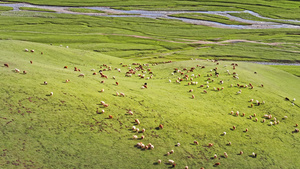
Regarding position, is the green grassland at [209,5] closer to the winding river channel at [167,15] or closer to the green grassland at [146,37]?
the winding river channel at [167,15]

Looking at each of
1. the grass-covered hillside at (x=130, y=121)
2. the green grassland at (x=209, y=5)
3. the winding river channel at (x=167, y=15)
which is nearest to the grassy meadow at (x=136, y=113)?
the grass-covered hillside at (x=130, y=121)

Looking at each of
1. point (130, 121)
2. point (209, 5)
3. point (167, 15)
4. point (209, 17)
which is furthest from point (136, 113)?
point (209, 5)

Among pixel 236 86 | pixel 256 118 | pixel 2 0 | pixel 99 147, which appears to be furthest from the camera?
pixel 2 0

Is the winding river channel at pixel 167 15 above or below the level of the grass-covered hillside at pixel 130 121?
above

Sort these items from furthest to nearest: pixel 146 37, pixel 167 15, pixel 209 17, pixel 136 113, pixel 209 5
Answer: pixel 209 5 < pixel 167 15 < pixel 209 17 < pixel 146 37 < pixel 136 113

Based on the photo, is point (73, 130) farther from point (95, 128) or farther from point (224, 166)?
point (224, 166)

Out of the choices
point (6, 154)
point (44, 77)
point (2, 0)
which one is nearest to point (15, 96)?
point (44, 77)

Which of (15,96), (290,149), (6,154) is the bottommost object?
(290,149)

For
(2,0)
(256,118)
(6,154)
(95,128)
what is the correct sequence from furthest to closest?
(2,0) < (256,118) < (95,128) < (6,154)

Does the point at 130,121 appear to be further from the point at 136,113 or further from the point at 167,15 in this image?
the point at 167,15
